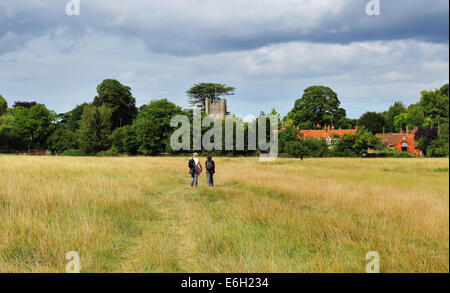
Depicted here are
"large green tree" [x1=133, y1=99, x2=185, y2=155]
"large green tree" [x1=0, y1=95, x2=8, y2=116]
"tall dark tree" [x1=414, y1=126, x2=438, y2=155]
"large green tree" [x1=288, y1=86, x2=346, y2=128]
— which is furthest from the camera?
"large green tree" [x1=0, y1=95, x2=8, y2=116]

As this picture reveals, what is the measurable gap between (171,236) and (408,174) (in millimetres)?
5384

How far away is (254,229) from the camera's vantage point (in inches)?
296

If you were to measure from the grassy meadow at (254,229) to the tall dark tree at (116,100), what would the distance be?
234ft

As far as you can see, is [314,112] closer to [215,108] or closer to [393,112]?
[393,112]

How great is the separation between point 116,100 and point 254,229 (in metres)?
77.4

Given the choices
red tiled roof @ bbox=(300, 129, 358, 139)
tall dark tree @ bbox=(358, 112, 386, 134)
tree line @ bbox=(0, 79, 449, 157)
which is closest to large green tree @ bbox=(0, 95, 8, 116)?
tree line @ bbox=(0, 79, 449, 157)

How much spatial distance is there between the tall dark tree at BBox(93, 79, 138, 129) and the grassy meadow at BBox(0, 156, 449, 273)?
71.3m

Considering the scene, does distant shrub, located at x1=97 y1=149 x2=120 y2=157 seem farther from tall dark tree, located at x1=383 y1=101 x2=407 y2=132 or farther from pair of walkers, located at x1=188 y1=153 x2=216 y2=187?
tall dark tree, located at x1=383 y1=101 x2=407 y2=132

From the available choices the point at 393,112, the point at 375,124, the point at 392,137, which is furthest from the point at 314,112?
the point at 393,112

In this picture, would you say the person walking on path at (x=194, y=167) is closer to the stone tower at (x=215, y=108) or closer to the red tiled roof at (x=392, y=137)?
the red tiled roof at (x=392, y=137)

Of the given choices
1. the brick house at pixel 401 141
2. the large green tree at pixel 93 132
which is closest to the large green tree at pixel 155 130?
the large green tree at pixel 93 132

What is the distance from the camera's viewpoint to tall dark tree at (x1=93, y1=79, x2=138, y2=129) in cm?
7631

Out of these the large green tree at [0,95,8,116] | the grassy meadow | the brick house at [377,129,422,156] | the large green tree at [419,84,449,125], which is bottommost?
the grassy meadow
